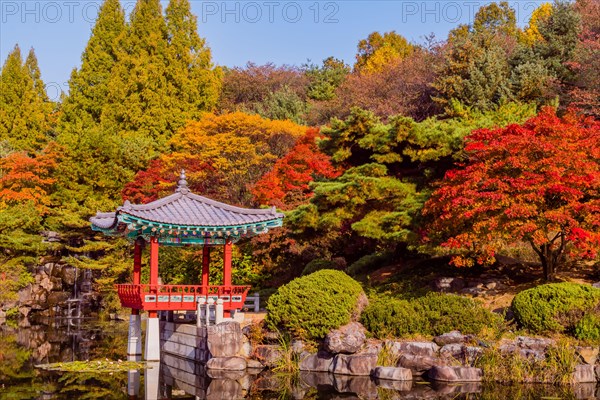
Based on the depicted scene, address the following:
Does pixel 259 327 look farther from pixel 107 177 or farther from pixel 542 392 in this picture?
pixel 107 177

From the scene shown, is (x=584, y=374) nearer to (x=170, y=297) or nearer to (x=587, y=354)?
(x=587, y=354)

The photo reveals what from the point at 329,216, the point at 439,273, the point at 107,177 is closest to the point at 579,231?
the point at 439,273

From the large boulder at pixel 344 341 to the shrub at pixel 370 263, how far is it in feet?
27.7

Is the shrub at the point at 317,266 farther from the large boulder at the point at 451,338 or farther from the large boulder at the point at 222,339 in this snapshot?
the large boulder at the point at 451,338

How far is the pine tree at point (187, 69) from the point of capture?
144 feet

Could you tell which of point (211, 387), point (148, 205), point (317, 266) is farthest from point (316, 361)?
point (317, 266)

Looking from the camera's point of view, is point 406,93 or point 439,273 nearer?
point 439,273

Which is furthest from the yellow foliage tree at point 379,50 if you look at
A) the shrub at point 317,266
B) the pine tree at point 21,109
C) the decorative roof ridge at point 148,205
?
the decorative roof ridge at point 148,205

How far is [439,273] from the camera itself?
69.6 ft

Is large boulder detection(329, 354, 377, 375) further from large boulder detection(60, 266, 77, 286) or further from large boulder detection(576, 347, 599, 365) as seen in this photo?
large boulder detection(60, 266, 77, 286)

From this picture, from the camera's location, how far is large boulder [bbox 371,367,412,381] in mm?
15219

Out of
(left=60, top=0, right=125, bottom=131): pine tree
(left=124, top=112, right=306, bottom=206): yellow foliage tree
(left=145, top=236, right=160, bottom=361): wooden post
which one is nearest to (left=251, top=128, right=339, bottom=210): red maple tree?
(left=124, top=112, right=306, bottom=206): yellow foliage tree

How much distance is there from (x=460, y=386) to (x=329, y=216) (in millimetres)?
7434

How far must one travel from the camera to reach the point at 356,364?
15844 mm
